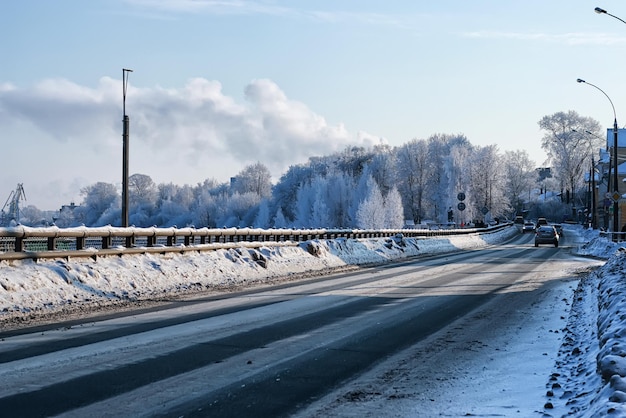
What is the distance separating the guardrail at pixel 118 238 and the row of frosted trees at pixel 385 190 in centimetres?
7094

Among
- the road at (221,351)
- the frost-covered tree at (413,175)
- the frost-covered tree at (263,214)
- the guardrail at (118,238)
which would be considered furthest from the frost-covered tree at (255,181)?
the road at (221,351)

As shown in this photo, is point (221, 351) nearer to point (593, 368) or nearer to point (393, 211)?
point (593, 368)

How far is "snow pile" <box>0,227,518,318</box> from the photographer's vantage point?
1298cm

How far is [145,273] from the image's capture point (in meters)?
16.8

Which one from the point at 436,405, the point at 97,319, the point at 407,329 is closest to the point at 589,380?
the point at 436,405

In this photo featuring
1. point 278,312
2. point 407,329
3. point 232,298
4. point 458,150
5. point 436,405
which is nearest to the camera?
point 436,405

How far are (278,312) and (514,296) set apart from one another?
655 cm

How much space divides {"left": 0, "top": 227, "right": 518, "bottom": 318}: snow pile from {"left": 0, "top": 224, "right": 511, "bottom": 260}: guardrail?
0.19 m

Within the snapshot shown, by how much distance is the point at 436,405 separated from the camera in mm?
6453

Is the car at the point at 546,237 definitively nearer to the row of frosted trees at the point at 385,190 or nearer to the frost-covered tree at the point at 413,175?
the row of frosted trees at the point at 385,190

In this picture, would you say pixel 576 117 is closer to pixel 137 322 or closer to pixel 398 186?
pixel 398 186

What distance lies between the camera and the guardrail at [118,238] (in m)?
14.3

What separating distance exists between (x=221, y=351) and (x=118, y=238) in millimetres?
12642

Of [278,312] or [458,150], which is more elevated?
[458,150]
